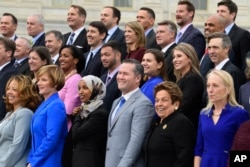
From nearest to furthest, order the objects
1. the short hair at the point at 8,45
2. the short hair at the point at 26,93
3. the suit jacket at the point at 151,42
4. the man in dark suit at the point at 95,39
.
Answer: the short hair at the point at 26,93, the man in dark suit at the point at 95,39, the short hair at the point at 8,45, the suit jacket at the point at 151,42

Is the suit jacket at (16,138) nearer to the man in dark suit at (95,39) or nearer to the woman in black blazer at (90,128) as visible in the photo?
the woman in black blazer at (90,128)

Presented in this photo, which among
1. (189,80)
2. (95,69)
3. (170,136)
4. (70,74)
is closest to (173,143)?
(170,136)

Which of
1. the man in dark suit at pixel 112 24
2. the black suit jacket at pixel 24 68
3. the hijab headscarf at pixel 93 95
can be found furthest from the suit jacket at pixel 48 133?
the man in dark suit at pixel 112 24

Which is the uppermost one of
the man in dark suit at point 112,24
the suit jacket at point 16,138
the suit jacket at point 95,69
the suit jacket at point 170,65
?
the man in dark suit at point 112,24

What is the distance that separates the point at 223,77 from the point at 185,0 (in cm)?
462

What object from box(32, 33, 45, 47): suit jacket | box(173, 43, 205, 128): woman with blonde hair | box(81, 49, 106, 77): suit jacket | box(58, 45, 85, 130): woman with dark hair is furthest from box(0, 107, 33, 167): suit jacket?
box(32, 33, 45, 47): suit jacket

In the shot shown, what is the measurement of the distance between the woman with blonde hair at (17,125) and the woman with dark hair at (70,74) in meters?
0.52

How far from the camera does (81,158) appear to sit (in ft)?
32.7

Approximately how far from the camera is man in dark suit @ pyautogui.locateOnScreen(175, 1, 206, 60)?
12.1 metres

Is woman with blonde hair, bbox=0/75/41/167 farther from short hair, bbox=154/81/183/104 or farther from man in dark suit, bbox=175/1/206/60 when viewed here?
man in dark suit, bbox=175/1/206/60

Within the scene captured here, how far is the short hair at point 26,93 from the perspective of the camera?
33.7 feet

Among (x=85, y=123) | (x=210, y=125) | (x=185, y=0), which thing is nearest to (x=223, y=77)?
(x=210, y=125)

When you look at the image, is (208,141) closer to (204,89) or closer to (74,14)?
(204,89)

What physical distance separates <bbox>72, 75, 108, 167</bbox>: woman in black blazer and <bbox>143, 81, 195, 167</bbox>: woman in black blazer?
2.68ft
